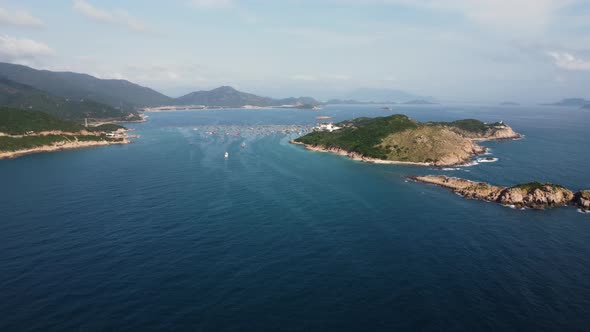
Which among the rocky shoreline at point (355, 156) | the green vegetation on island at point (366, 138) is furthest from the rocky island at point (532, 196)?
the green vegetation on island at point (366, 138)

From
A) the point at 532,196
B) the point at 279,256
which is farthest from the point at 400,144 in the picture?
the point at 279,256

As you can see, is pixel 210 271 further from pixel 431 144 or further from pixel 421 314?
pixel 431 144

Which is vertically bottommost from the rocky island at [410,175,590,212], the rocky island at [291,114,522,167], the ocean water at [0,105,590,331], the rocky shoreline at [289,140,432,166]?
the ocean water at [0,105,590,331]

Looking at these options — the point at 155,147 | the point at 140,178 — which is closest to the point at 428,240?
the point at 140,178

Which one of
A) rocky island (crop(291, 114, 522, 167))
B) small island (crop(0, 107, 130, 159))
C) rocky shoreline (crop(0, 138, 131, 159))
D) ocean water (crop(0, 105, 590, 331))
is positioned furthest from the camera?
small island (crop(0, 107, 130, 159))

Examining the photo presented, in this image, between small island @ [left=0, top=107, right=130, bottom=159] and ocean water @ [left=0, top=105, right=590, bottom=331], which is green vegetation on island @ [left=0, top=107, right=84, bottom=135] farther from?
ocean water @ [left=0, top=105, right=590, bottom=331]

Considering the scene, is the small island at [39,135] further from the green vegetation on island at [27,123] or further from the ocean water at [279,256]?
the ocean water at [279,256]

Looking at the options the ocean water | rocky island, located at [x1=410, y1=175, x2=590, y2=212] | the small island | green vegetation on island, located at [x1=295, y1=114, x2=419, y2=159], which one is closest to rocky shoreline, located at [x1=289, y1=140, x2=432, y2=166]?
green vegetation on island, located at [x1=295, y1=114, x2=419, y2=159]
